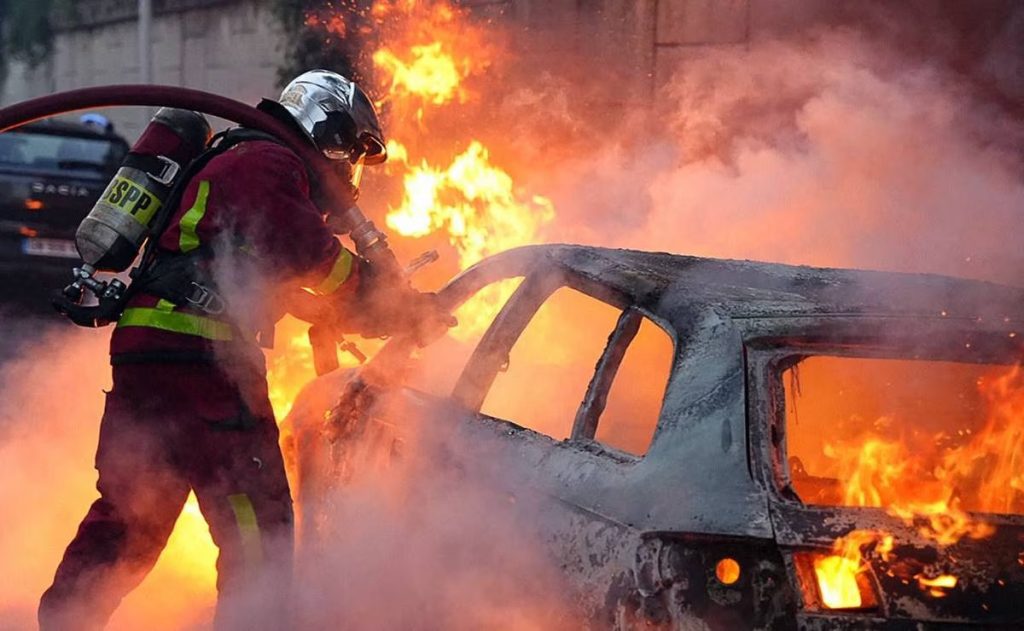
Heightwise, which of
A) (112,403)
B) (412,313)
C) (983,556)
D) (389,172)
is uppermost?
(389,172)

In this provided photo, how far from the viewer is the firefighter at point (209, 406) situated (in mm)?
3424

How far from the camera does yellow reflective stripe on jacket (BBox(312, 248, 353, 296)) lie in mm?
3615

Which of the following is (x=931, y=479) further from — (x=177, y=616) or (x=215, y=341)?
(x=177, y=616)

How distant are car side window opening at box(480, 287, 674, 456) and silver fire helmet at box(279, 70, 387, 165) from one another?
2.91ft

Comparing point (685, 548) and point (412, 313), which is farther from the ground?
point (412, 313)

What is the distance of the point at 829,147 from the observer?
751 cm

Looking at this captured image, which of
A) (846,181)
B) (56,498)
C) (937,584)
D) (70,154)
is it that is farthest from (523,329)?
(70,154)

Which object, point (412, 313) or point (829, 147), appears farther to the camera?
point (829, 147)

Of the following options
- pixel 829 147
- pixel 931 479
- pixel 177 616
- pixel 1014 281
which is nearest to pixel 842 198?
pixel 829 147

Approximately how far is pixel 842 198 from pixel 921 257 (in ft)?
1.97

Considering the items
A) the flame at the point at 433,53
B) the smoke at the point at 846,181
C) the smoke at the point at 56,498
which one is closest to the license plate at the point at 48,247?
the smoke at the point at 56,498

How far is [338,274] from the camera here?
11.9ft

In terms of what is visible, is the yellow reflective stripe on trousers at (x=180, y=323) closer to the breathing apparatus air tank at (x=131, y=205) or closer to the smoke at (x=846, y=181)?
the breathing apparatus air tank at (x=131, y=205)

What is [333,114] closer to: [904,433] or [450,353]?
[450,353]
